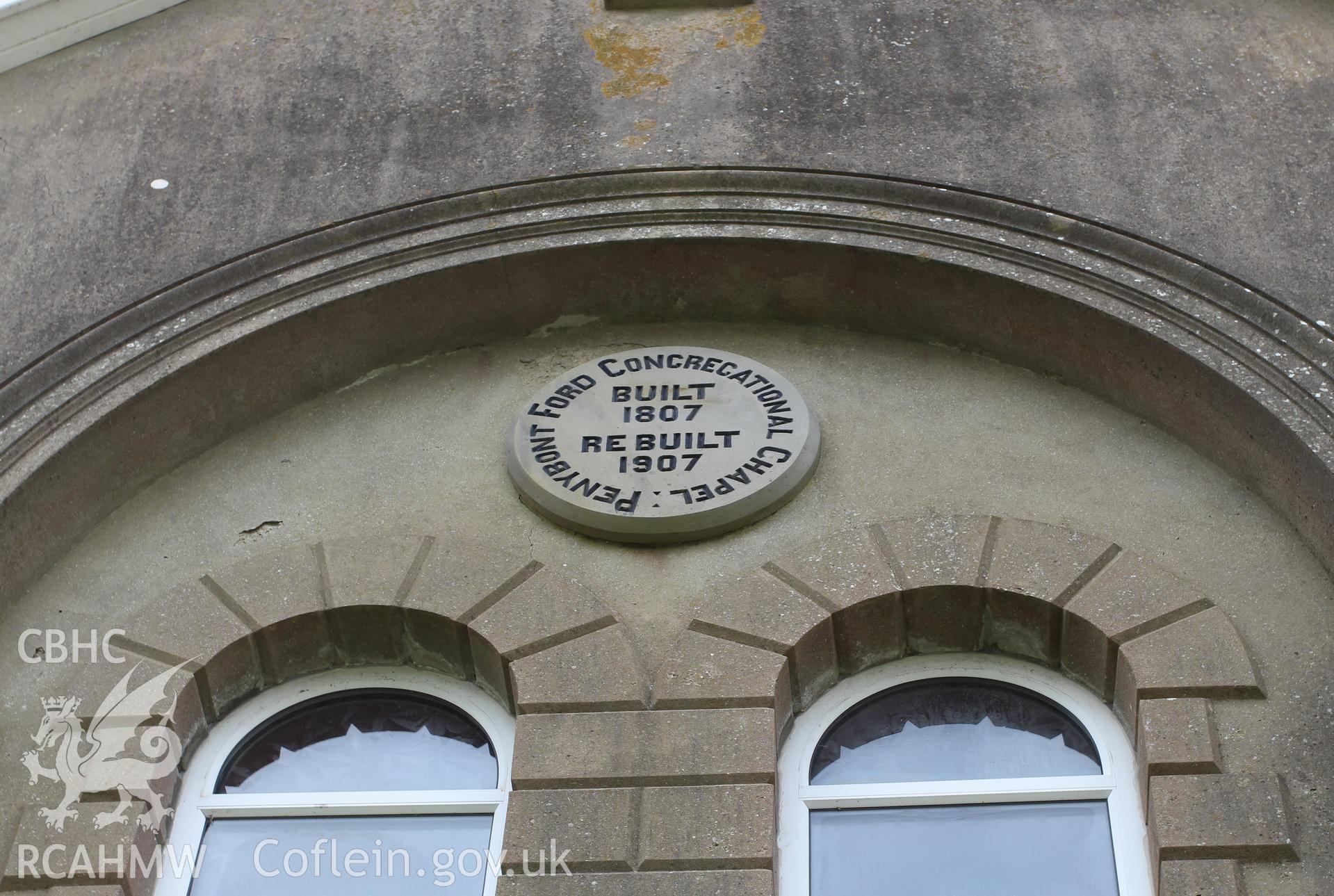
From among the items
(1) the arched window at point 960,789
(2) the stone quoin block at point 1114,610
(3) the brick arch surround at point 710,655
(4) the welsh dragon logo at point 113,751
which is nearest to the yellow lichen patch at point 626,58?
→ (3) the brick arch surround at point 710,655

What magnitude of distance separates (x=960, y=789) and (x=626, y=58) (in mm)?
3454

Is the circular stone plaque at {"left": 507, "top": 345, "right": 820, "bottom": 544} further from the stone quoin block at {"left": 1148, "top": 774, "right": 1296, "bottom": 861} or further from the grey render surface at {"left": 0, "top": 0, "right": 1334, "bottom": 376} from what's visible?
the stone quoin block at {"left": 1148, "top": 774, "right": 1296, "bottom": 861}

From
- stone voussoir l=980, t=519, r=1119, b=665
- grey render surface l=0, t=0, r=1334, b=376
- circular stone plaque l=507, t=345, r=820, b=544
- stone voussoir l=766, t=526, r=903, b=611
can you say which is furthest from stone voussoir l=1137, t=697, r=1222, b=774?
grey render surface l=0, t=0, r=1334, b=376

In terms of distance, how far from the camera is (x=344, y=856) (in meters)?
5.52

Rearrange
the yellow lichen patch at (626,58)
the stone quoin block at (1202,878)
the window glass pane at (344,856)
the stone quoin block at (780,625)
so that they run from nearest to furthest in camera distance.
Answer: the stone quoin block at (1202,878) < the window glass pane at (344,856) < the stone quoin block at (780,625) < the yellow lichen patch at (626,58)

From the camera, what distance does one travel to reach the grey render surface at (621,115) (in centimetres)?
666

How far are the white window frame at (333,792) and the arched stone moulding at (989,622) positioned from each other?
2.13 feet

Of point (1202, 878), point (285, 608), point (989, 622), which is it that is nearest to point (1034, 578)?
point (989, 622)

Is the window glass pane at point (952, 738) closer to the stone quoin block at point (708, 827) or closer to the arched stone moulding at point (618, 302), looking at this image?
the stone quoin block at point (708, 827)

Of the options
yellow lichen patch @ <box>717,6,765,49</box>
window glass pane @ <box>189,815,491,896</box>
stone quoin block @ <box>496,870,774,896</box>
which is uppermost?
yellow lichen patch @ <box>717,6,765,49</box>

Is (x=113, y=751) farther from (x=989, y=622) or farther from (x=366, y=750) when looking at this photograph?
(x=989, y=622)

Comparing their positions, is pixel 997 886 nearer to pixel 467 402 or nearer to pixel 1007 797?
pixel 1007 797

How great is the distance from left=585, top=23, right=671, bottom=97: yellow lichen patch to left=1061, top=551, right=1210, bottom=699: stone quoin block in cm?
284

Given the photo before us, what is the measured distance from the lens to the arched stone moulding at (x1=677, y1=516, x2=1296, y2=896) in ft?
17.5
